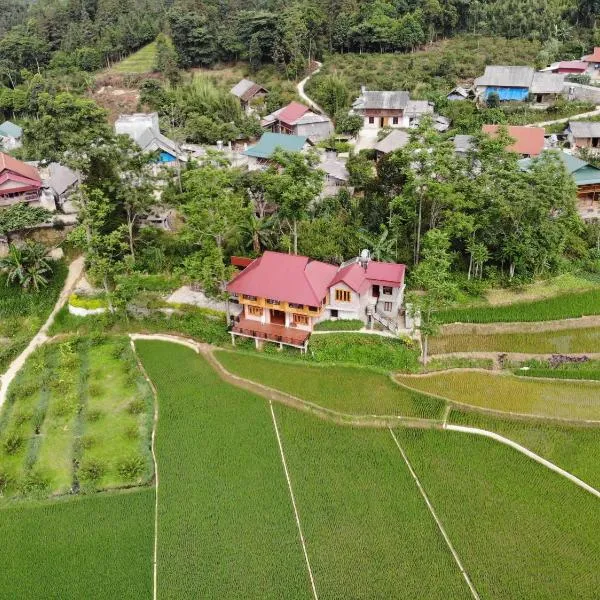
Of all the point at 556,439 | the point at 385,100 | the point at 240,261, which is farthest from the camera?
the point at 385,100

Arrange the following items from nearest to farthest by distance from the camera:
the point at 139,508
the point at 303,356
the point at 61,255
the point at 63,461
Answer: the point at 139,508 → the point at 63,461 → the point at 303,356 → the point at 61,255

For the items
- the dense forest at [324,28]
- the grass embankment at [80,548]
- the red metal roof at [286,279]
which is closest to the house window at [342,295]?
Result: the red metal roof at [286,279]

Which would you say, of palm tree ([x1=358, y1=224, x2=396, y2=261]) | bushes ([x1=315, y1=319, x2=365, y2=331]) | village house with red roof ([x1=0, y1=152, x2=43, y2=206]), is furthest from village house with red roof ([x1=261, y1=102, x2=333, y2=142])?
bushes ([x1=315, y1=319, x2=365, y2=331])

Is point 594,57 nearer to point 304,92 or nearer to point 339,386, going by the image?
point 304,92

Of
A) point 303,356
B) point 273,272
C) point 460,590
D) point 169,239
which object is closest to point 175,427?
point 303,356

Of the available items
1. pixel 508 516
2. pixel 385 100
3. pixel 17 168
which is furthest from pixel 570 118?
pixel 17 168

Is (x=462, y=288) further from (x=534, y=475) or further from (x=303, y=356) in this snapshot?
(x=534, y=475)

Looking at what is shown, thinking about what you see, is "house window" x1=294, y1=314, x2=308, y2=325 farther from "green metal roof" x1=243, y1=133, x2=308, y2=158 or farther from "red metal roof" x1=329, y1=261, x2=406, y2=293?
"green metal roof" x1=243, y1=133, x2=308, y2=158
